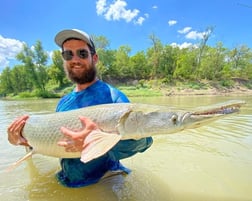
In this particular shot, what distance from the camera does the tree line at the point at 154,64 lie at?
39562 millimetres

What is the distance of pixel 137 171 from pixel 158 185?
48cm

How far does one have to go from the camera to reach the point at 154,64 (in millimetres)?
43500

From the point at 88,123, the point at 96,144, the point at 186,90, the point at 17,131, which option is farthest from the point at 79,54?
the point at 186,90

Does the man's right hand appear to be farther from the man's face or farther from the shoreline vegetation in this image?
the shoreline vegetation

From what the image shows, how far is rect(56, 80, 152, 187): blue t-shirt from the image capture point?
2127mm

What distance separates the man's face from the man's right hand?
2.42 ft

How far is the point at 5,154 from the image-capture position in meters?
4.29

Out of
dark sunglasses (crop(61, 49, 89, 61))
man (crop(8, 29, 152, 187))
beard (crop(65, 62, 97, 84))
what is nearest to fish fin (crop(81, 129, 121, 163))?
man (crop(8, 29, 152, 187))

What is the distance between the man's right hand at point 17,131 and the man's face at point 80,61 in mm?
738

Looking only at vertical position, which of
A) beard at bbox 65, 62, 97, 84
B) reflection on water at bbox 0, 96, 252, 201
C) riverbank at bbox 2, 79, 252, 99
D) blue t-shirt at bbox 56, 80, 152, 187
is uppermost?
beard at bbox 65, 62, 97, 84

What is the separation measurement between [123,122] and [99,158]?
70cm

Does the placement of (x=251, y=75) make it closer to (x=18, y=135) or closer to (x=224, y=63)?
(x=224, y=63)

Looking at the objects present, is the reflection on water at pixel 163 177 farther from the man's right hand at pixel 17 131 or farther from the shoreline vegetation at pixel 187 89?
the shoreline vegetation at pixel 187 89

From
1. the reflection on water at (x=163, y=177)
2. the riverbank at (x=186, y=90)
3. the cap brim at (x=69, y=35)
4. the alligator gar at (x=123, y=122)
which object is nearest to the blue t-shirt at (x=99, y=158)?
the reflection on water at (x=163, y=177)
